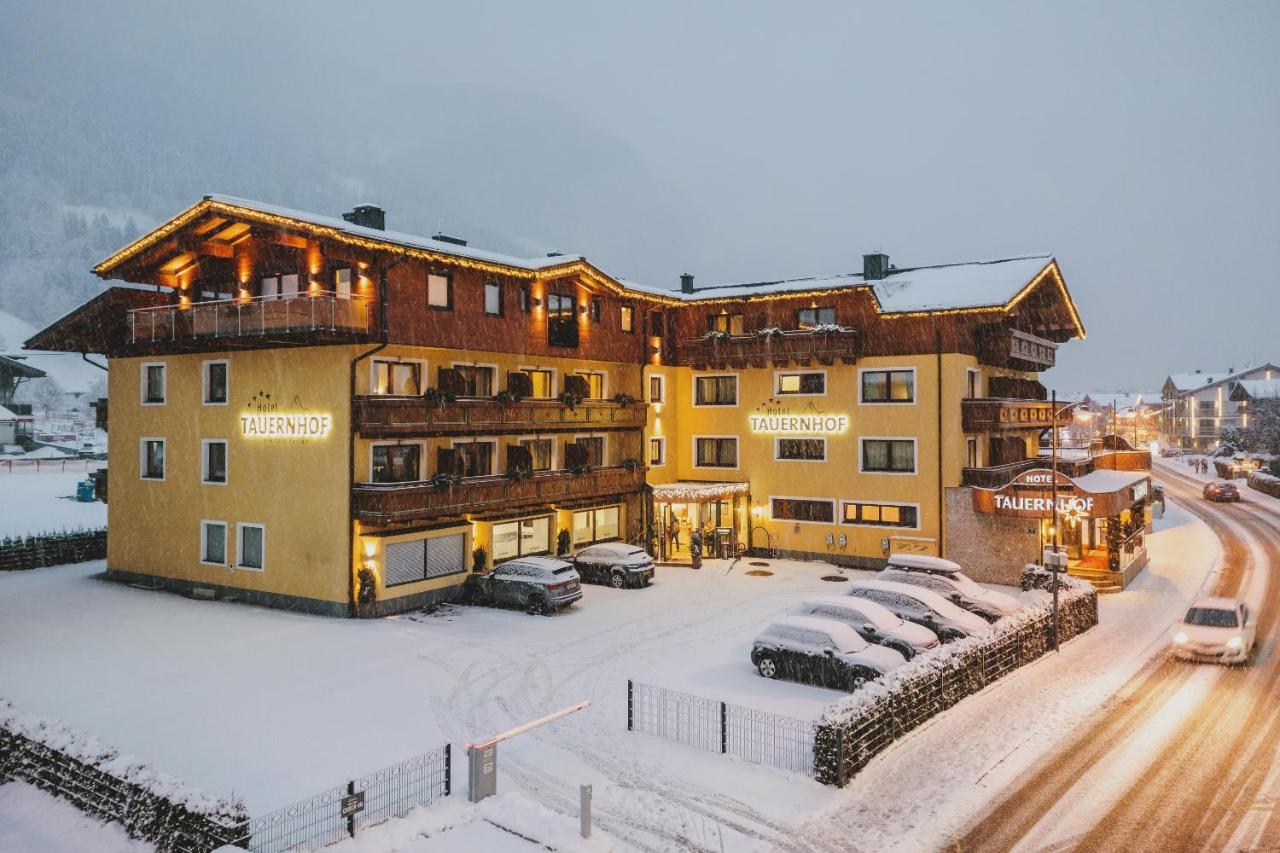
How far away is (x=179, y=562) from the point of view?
31.0 metres

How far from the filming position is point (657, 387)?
132 feet

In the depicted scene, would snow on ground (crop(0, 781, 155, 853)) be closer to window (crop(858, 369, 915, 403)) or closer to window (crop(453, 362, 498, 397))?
window (crop(453, 362, 498, 397))

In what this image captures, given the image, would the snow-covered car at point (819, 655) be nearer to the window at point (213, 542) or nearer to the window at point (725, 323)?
the window at point (213, 542)

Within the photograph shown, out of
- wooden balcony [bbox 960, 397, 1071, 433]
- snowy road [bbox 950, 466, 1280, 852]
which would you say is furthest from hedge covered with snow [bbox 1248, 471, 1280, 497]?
snowy road [bbox 950, 466, 1280, 852]

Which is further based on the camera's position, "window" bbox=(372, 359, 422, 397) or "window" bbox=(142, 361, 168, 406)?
"window" bbox=(142, 361, 168, 406)

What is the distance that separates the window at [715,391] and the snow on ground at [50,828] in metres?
30.3

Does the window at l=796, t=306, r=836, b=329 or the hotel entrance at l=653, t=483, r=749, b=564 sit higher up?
the window at l=796, t=306, r=836, b=329

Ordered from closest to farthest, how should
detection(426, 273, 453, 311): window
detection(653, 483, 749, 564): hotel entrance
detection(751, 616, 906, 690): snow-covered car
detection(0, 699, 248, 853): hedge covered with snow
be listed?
1. detection(0, 699, 248, 853): hedge covered with snow
2. detection(751, 616, 906, 690): snow-covered car
3. detection(426, 273, 453, 311): window
4. detection(653, 483, 749, 564): hotel entrance

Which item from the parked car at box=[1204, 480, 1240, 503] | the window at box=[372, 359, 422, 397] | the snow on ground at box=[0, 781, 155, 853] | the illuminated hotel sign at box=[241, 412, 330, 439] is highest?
the window at box=[372, 359, 422, 397]

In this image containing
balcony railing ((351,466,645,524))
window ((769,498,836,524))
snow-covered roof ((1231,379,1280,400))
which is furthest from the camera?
snow-covered roof ((1231,379,1280,400))

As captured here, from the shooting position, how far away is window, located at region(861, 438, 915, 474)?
34.6 m

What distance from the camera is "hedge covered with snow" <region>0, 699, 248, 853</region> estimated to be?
1134 cm

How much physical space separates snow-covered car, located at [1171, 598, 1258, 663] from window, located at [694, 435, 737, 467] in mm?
20385

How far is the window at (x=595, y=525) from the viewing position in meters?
35.0
